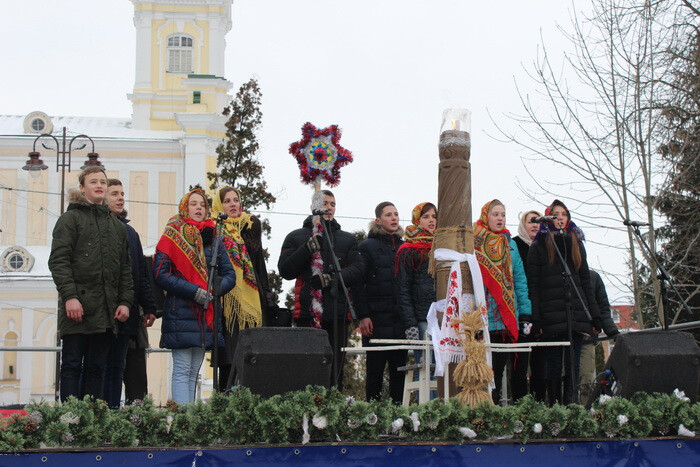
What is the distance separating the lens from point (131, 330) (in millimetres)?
8008

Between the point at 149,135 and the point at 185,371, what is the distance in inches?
1659

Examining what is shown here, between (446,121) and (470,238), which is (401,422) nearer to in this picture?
(470,238)

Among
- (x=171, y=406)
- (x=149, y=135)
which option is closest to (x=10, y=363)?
(x=149, y=135)

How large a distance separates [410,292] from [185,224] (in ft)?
6.57

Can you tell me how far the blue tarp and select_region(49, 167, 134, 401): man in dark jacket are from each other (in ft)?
5.29

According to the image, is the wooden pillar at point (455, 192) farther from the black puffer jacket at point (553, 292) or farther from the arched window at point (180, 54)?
the arched window at point (180, 54)

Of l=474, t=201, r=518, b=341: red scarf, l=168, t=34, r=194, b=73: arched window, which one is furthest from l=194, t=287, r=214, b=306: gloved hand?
l=168, t=34, r=194, b=73: arched window

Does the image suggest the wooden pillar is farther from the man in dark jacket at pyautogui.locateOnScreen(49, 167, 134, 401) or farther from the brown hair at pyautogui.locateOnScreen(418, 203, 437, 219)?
the man in dark jacket at pyautogui.locateOnScreen(49, 167, 134, 401)

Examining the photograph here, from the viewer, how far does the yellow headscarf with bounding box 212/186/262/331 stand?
29.1ft

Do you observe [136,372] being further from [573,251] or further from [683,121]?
[683,121]

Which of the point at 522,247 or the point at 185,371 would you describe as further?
the point at 522,247

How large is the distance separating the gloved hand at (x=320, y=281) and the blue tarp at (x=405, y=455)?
307 cm

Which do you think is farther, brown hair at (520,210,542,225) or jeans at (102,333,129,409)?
brown hair at (520,210,542,225)

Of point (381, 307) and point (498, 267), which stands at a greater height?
point (498, 267)
